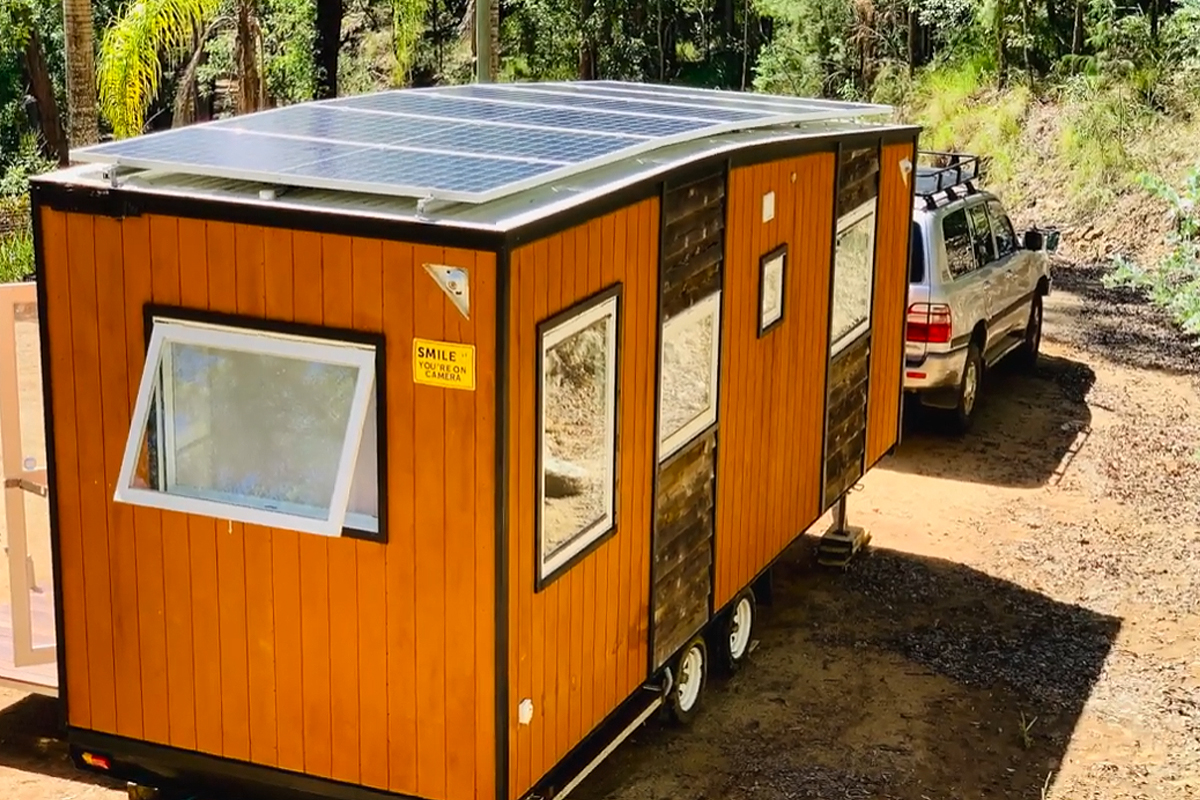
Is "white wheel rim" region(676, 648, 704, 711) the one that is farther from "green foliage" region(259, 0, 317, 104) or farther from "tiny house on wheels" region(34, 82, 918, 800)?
"green foliage" region(259, 0, 317, 104)

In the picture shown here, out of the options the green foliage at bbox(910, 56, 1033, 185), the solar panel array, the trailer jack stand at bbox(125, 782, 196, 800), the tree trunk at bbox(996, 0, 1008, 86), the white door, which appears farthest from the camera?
the tree trunk at bbox(996, 0, 1008, 86)

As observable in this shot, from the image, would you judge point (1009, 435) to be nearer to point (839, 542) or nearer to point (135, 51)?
point (839, 542)

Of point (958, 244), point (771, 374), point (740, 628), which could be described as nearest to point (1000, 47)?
point (958, 244)

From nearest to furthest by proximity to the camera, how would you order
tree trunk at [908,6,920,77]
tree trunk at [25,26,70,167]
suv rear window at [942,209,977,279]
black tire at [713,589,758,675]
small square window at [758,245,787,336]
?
small square window at [758,245,787,336] → black tire at [713,589,758,675] → suv rear window at [942,209,977,279] → tree trunk at [25,26,70,167] → tree trunk at [908,6,920,77]

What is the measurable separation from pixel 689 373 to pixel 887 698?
2361mm

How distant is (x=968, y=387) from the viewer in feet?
42.6

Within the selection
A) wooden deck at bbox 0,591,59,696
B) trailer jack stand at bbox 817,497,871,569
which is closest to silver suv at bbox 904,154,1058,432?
trailer jack stand at bbox 817,497,871,569

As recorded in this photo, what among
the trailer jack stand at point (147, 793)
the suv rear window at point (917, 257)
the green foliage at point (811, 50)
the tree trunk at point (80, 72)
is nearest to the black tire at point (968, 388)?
the suv rear window at point (917, 257)

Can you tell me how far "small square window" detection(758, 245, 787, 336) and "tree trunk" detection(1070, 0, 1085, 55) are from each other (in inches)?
697

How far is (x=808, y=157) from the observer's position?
8.49 meters

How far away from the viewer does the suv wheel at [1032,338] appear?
48.4ft

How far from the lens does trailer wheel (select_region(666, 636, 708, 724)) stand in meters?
7.71

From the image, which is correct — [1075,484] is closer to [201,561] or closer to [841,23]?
[201,561]

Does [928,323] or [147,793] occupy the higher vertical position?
[928,323]
